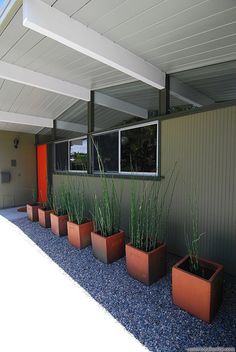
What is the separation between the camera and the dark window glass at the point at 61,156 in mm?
5693

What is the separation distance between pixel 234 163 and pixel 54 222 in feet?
10.5

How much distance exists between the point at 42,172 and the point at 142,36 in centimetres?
525

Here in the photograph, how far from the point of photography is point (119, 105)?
4117 millimetres

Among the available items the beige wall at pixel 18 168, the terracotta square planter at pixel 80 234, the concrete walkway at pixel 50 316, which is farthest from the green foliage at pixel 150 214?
the beige wall at pixel 18 168

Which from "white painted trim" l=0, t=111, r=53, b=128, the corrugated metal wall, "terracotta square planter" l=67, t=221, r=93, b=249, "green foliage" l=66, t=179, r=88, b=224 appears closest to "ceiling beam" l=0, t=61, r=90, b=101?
"white painted trim" l=0, t=111, r=53, b=128

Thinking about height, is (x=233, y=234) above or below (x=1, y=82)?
below

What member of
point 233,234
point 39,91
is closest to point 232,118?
point 233,234

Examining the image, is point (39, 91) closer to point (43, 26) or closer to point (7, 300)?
point (43, 26)

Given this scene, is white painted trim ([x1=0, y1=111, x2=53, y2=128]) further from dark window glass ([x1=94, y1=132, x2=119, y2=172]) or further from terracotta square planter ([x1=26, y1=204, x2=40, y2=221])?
terracotta square planter ([x1=26, y1=204, x2=40, y2=221])

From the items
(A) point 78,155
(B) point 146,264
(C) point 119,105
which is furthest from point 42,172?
(B) point 146,264

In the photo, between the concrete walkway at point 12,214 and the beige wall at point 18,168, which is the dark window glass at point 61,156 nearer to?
the beige wall at point 18,168

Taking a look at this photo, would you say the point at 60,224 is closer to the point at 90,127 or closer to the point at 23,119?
the point at 90,127

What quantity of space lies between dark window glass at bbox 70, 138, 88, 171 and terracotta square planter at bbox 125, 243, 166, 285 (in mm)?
2841

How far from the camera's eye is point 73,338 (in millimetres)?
1649
